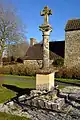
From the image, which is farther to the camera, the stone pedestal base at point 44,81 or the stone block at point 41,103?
the stone pedestal base at point 44,81

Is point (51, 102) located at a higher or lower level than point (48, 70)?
lower

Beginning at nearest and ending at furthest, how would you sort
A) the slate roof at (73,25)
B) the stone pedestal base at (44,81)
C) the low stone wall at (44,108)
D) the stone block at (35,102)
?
the low stone wall at (44,108) → the stone block at (35,102) → the stone pedestal base at (44,81) → the slate roof at (73,25)

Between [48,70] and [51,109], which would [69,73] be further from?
[51,109]

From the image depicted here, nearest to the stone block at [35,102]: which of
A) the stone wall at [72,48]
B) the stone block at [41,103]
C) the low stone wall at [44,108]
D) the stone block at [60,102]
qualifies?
the low stone wall at [44,108]

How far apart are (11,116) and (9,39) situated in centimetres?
2912

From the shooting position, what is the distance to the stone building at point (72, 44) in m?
31.3

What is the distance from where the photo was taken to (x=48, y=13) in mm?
9820

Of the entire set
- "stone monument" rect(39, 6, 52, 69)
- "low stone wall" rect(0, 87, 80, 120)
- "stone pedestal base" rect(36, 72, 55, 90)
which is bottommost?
"low stone wall" rect(0, 87, 80, 120)

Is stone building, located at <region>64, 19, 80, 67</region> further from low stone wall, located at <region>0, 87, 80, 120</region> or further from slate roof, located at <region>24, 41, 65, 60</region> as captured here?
low stone wall, located at <region>0, 87, 80, 120</region>

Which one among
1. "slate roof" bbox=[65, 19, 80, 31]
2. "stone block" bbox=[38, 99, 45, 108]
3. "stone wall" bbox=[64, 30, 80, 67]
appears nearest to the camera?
"stone block" bbox=[38, 99, 45, 108]

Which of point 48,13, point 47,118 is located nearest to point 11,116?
point 47,118

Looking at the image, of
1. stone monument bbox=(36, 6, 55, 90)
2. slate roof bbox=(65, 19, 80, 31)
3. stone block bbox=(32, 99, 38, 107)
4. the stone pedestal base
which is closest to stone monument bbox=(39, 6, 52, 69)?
stone monument bbox=(36, 6, 55, 90)

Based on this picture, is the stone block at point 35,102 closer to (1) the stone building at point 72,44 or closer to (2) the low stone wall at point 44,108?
(2) the low stone wall at point 44,108

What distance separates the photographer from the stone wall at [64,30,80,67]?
1231 inches
